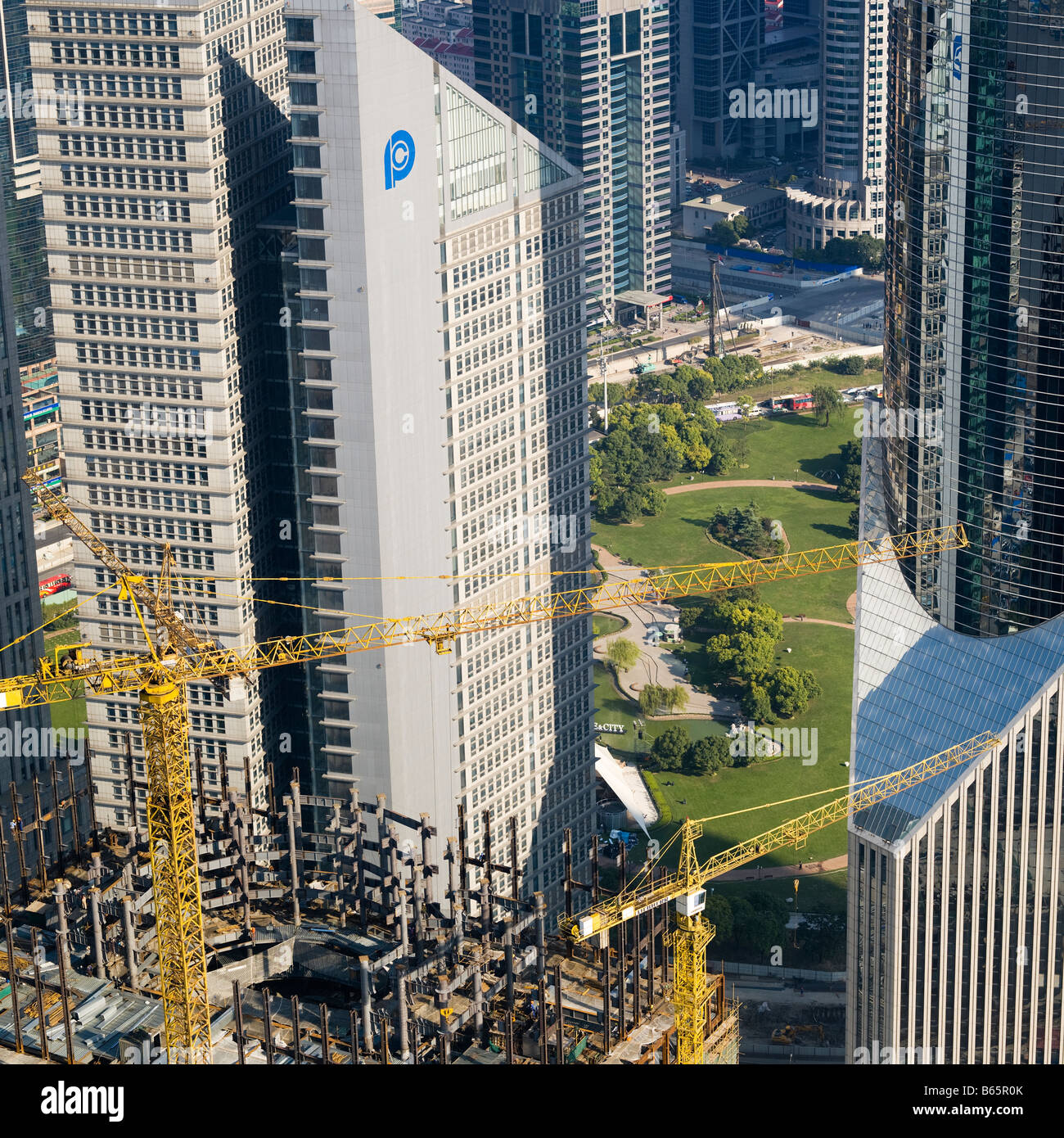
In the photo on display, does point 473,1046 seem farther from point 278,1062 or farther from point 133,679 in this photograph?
point 133,679

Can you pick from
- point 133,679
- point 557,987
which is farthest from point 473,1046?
point 133,679

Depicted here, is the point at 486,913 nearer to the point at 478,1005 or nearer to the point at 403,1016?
the point at 478,1005

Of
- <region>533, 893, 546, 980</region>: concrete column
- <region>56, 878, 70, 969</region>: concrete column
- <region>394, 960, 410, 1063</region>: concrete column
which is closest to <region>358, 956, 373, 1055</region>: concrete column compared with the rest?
<region>394, 960, 410, 1063</region>: concrete column

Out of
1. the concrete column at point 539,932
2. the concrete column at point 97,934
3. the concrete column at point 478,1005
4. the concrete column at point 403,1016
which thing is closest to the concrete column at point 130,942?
the concrete column at point 97,934

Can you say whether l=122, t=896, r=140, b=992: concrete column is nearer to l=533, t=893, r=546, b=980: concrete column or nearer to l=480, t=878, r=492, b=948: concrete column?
l=480, t=878, r=492, b=948: concrete column

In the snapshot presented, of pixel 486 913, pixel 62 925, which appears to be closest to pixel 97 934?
pixel 62 925

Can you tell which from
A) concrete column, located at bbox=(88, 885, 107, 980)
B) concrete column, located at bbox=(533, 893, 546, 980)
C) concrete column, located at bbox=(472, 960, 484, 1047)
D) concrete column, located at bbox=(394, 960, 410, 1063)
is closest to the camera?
concrete column, located at bbox=(394, 960, 410, 1063)

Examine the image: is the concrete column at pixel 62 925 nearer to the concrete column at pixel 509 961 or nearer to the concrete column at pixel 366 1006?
the concrete column at pixel 366 1006
